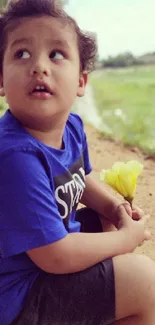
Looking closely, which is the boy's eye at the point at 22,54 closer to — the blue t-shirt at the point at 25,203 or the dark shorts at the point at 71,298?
the blue t-shirt at the point at 25,203

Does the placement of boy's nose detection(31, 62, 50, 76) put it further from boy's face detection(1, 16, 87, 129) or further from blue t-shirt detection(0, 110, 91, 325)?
blue t-shirt detection(0, 110, 91, 325)

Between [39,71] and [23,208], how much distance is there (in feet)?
1.02

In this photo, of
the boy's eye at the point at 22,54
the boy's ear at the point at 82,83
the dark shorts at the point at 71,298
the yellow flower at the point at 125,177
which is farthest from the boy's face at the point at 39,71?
the dark shorts at the point at 71,298

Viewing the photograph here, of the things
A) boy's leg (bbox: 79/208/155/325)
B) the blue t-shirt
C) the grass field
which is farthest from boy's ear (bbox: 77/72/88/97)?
the grass field

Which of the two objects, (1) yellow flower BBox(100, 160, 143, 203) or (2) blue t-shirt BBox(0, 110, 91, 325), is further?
(1) yellow flower BBox(100, 160, 143, 203)

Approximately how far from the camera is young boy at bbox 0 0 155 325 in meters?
1.15

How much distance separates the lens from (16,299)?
3.97 ft

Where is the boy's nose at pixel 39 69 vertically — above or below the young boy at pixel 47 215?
above

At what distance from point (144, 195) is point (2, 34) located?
143 cm

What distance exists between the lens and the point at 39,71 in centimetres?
123

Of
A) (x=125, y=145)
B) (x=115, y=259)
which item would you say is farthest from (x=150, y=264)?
(x=125, y=145)

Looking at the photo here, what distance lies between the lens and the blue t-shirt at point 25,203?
114cm

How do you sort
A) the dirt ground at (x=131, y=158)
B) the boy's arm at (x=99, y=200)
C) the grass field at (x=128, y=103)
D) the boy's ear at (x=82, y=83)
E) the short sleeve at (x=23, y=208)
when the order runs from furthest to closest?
1. the grass field at (x=128, y=103)
2. the dirt ground at (x=131, y=158)
3. the boy's arm at (x=99, y=200)
4. the boy's ear at (x=82, y=83)
5. the short sleeve at (x=23, y=208)

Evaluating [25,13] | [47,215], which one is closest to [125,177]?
[47,215]
